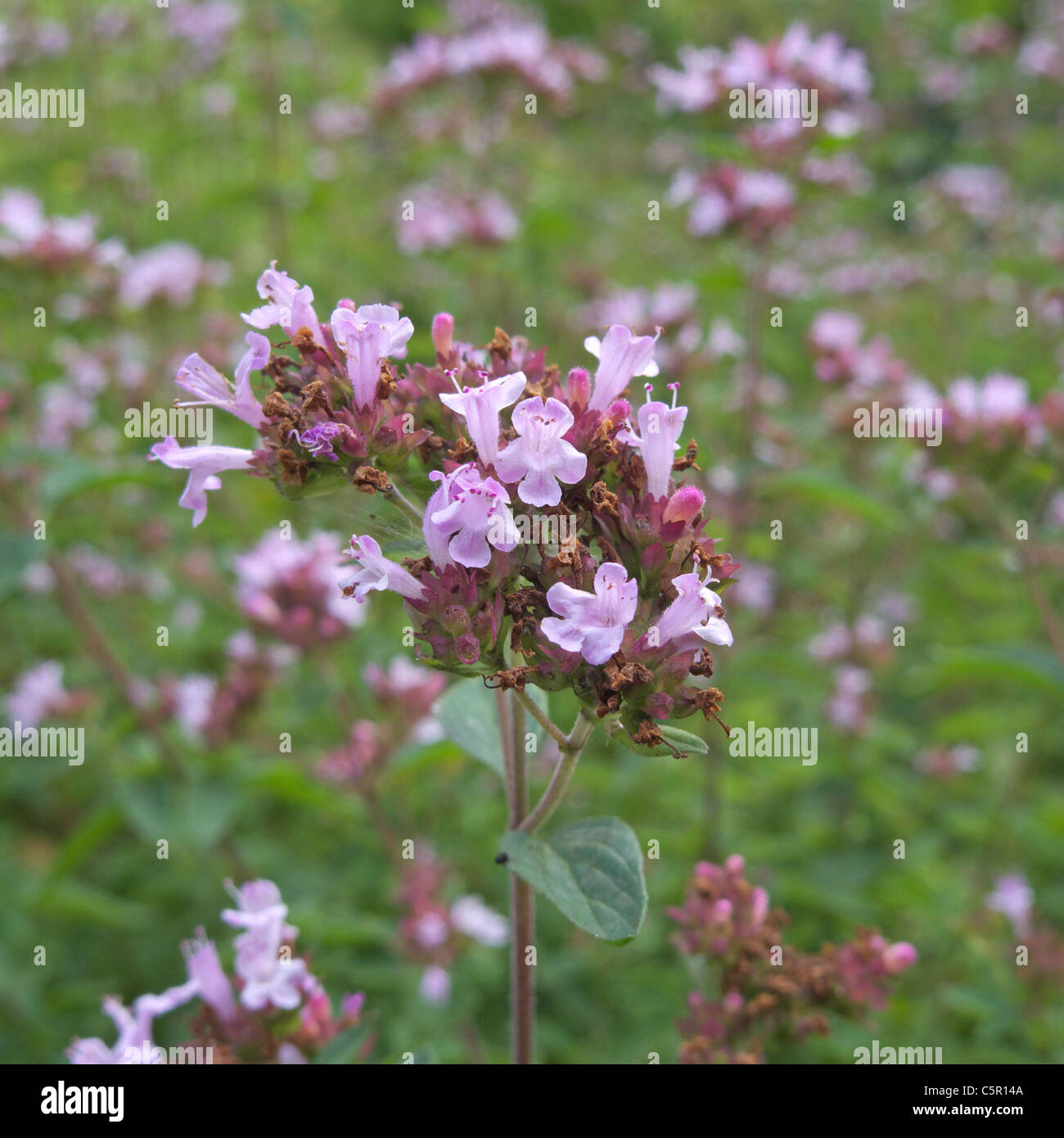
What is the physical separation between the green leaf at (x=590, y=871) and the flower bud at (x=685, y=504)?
47 cm

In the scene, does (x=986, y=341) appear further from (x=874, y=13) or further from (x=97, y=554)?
(x=97, y=554)

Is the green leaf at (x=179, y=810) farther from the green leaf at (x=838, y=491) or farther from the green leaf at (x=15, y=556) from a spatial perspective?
the green leaf at (x=838, y=491)

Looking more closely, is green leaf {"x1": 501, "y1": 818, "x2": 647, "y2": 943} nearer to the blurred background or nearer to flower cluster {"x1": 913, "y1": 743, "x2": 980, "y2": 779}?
the blurred background

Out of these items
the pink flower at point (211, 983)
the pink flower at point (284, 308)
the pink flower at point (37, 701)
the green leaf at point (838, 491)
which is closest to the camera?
the pink flower at point (284, 308)

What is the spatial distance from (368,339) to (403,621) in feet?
9.07

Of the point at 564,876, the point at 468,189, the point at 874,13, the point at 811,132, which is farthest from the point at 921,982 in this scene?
the point at 874,13

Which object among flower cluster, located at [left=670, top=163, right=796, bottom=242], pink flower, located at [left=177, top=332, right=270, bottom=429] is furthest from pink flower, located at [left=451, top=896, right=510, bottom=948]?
flower cluster, located at [left=670, top=163, right=796, bottom=242]

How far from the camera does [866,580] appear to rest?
4.82 meters

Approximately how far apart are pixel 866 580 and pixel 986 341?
4586 mm

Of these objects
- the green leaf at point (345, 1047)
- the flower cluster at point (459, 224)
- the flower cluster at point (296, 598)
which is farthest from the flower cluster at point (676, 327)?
the green leaf at point (345, 1047)

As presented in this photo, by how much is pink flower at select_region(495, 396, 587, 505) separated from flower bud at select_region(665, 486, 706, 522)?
17cm

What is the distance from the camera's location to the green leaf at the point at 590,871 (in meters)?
1.37

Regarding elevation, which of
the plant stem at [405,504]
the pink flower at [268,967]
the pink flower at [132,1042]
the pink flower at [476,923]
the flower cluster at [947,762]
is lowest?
the pink flower at [476,923]

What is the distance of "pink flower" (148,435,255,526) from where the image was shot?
5.02ft
